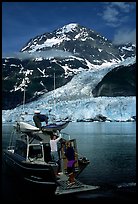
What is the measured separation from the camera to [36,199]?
11383 millimetres

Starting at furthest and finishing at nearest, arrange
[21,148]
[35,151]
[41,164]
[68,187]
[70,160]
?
[21,148] < [35,151] < [70,160] < [41,164] < [68,187]

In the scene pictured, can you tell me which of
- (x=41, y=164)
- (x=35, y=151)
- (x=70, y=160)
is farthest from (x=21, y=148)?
(x=70, y=160)

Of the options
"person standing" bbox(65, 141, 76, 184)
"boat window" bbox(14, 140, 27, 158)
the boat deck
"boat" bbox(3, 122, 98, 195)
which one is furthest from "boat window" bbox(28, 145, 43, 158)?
the boat deck

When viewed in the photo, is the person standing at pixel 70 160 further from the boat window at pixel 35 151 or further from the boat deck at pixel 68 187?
the boat window at pixel 35 151

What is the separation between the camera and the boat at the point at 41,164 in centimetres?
1179

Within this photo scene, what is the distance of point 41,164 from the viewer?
39.3 feet

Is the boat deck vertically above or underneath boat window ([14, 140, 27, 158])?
underneath

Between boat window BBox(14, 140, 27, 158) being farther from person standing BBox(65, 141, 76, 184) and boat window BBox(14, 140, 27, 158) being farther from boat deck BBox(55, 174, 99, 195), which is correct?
boat deck BBox(55, 174, 99, 195)

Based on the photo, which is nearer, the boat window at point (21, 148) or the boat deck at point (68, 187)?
the boat deck at point (68, 187)

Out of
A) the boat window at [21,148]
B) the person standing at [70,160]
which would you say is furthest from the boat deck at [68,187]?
the boat window at [21,148]

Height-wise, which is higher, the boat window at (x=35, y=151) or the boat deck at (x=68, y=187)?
the boat window at (x=35, y=151)

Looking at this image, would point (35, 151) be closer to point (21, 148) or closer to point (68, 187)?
point (21, 148)

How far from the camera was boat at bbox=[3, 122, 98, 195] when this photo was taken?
1179 centimetres

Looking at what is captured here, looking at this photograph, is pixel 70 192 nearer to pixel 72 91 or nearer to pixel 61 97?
pixel 61 97
